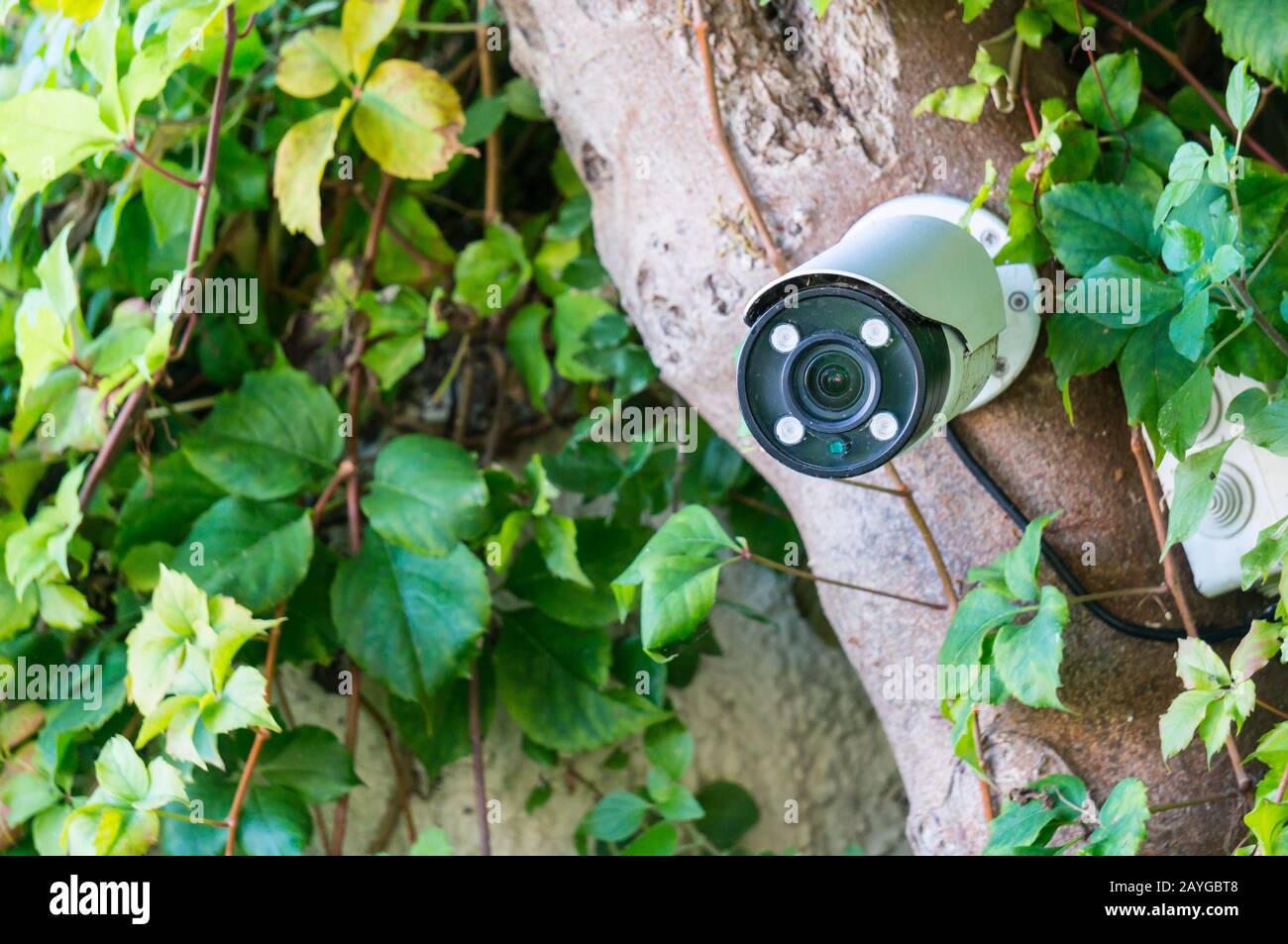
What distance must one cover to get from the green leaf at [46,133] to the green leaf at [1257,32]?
0.76m

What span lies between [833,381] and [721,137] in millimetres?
261

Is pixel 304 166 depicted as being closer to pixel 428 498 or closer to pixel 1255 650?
pixel 428 498

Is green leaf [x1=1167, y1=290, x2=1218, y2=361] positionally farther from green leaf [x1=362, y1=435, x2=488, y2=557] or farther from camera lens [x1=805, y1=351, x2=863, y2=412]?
green leaf [x1=362, y1=435, x2=488, y2=557]

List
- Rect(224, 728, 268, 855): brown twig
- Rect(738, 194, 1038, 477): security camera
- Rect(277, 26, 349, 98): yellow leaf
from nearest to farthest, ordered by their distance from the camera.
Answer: Rect(738, 194, 1038, 477): security camera
Rect(224, 728, 268, 855): brown twig
Rect(277, 26, 349, 98): yellow leaf

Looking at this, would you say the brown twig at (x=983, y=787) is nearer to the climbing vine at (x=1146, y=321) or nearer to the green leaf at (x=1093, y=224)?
the climbing vine at (x=1146, y=321)

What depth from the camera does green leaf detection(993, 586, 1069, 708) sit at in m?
0.63

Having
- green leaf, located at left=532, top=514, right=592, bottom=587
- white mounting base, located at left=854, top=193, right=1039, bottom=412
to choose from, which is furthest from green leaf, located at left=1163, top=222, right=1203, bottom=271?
green leaf, located at left=532, top=514, right=592, bottom=587

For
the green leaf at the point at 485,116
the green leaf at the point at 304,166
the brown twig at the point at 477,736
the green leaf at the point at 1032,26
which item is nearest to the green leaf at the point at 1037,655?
the green leaf at the point at 1032,26

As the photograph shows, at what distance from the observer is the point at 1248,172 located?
67 cm

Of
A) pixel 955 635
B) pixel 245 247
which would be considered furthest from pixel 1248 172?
pixel 245 247

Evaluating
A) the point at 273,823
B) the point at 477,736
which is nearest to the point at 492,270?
the point at 477,736

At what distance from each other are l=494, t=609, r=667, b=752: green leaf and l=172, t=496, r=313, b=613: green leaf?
201 mm

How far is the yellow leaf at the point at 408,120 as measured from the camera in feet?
3.12

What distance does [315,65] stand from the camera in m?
0.98
